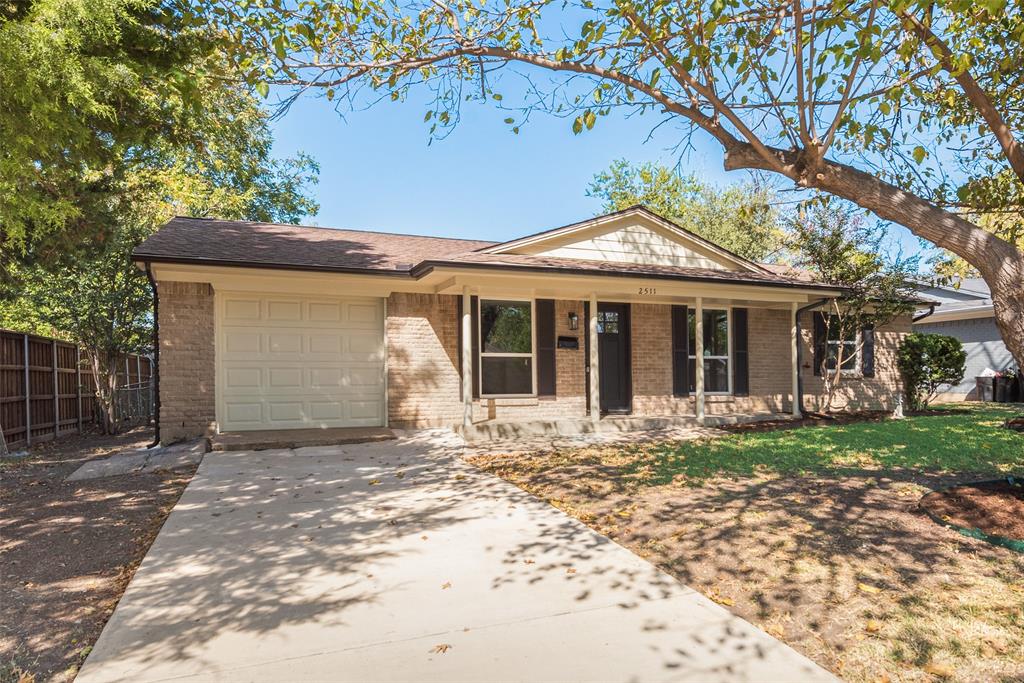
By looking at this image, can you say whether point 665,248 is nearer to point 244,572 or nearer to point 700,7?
point 700,7

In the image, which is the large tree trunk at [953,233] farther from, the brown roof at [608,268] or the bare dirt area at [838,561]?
the brown roof at [608,268]

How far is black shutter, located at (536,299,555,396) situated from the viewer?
38.2 feet

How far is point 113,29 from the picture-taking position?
19.6ft

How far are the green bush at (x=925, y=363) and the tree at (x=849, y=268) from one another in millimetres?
1434

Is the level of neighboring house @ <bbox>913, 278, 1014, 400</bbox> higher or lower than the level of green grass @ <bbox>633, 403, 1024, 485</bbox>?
higher

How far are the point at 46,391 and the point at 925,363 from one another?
19512 millimetres

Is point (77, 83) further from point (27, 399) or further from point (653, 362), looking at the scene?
point (653, 362)

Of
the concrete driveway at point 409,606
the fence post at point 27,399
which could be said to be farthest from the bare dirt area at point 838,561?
the fence post at point 27,399

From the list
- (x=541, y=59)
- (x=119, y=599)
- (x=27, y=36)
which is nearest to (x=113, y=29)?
(x=27, y=36)

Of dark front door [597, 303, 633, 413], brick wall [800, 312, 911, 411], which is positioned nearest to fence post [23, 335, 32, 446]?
dark front door [597, 303, 633, 413]

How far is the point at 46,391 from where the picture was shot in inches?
463

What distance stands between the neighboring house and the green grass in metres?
10.4

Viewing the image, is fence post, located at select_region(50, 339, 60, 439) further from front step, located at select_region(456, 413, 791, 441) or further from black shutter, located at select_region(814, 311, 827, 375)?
black shutter, located at select_region(814, 311, 827, 375)

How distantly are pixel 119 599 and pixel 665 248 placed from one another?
1126 centimetres
